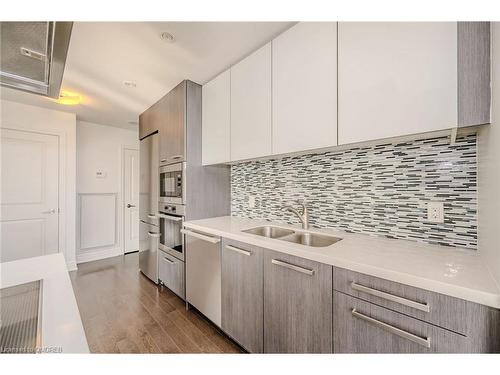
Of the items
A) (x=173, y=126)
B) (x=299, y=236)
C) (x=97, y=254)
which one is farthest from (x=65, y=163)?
(x=299, y=236)

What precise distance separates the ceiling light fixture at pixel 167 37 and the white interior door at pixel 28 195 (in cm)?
266

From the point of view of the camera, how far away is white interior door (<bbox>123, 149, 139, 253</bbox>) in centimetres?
397

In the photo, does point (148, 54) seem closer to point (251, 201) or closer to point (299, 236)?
point (251, 201)

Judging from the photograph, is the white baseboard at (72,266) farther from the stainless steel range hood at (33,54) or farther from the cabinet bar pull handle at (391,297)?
the cabinet bar pull handle at (391,297)

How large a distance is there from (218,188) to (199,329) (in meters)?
1.31

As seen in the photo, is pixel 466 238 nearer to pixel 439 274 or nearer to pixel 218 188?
pixel 439 274

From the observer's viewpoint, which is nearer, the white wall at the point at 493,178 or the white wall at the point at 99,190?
the white wall at the point at 493,178

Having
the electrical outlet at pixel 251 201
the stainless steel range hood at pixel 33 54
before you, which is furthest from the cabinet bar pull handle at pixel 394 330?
the stainless steel range hood at pixel 33 54

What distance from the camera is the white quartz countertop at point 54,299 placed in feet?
1.69

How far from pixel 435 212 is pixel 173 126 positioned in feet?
7.52

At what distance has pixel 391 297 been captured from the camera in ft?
2.75

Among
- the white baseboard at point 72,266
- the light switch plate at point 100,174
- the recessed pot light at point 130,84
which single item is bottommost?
the white baseboard at point 72,266

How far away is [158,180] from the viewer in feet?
8.68
